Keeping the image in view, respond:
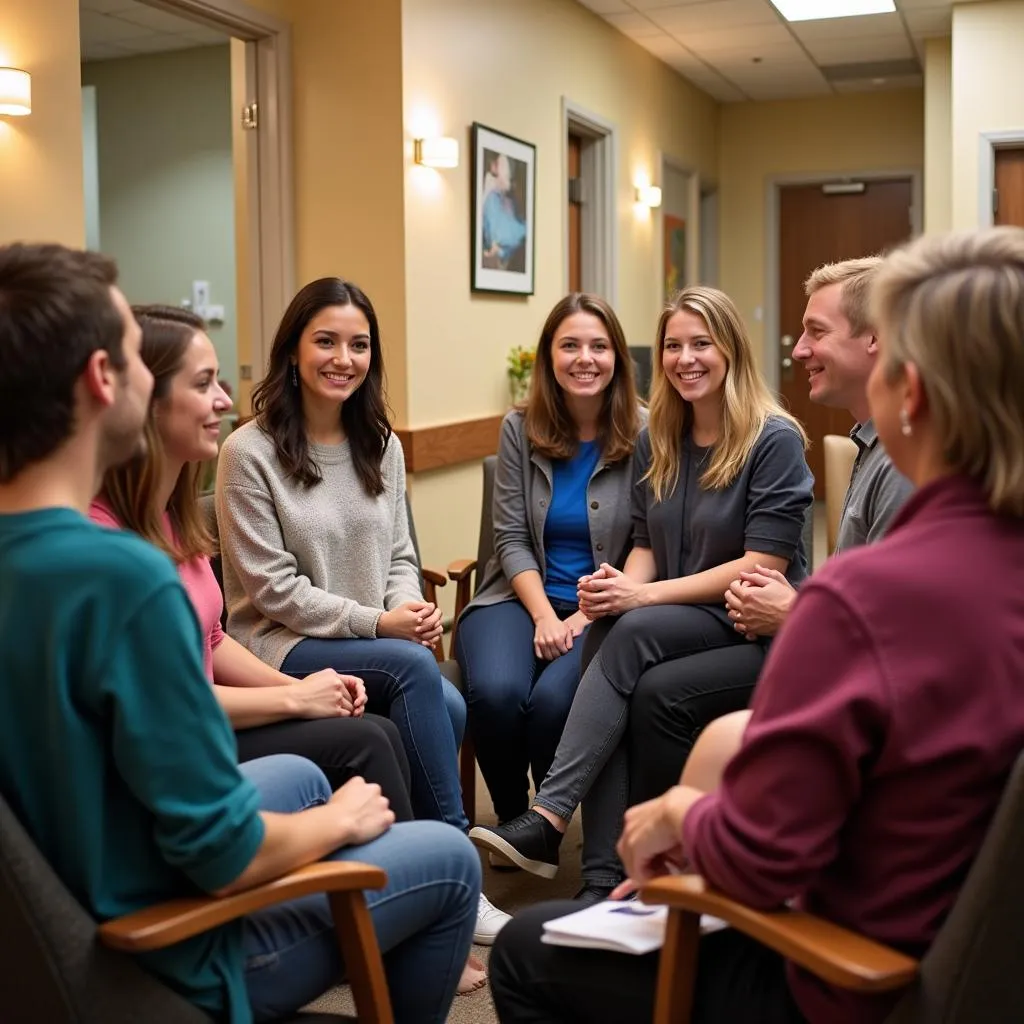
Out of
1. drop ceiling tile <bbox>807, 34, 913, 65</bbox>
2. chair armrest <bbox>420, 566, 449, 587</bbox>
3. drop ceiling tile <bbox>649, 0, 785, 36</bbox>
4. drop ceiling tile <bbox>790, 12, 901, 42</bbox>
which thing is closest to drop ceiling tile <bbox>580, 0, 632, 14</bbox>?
drop ceiling tile <bbox>649, 0, 785, 36</bbox>

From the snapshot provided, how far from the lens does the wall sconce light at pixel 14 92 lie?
3578 mm

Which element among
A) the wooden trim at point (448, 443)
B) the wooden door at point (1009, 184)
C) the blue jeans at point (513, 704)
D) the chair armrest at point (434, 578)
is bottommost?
the blue jeans at point (513, 704)

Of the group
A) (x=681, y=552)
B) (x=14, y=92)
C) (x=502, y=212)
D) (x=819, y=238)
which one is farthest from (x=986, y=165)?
(x=14, y=92)

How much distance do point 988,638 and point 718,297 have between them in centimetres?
185

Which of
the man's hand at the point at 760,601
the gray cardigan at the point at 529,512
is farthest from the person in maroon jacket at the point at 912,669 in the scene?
the gray cardigan at the point at 529,512

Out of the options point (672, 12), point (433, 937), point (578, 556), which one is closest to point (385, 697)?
point (578, 556)

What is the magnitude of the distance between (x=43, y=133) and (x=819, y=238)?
7.01 m

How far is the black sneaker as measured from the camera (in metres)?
2.57

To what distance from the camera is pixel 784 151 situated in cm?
954

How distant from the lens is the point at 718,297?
2902mm

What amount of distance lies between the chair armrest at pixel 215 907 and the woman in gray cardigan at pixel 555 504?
1.54 m

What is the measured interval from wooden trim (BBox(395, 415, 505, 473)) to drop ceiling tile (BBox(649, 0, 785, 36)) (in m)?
2.74

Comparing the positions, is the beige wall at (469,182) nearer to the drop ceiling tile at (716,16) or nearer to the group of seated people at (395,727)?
the drop ceiling tile at (716,16)

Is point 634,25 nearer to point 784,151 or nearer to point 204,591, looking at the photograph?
point 784,151
